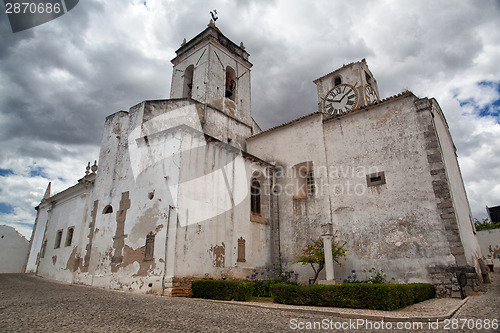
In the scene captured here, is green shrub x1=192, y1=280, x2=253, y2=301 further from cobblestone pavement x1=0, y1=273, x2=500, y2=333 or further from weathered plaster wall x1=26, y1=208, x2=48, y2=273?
weathered plaster wall x1=26, y1=208, x2=48, y2=273

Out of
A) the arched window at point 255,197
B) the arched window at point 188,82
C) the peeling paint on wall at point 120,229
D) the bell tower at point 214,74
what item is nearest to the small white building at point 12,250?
the peeling paint on wall at point 120,229

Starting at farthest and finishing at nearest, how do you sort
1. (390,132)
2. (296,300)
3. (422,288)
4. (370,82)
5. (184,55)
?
(370,82) < (184,55) < (390,132) < (422,288) < (296,300)

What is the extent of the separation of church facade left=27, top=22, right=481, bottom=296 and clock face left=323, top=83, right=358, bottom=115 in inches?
219

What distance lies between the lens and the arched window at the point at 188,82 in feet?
64.4

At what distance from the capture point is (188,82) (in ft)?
65.8

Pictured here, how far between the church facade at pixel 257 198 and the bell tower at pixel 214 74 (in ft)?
0.55

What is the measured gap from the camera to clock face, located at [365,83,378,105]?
20.2m

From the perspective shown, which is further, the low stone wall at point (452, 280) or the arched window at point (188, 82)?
the arched window at point (188, 82)

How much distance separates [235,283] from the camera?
9914 mm

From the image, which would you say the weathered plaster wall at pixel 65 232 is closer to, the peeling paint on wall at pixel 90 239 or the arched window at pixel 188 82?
the peeling paint on wall at pixel 90 239

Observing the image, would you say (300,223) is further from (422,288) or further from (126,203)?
(126,203)

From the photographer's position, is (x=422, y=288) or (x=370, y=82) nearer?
(x=422, y=288)

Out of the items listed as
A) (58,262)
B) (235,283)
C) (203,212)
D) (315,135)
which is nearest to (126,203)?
(203,212)

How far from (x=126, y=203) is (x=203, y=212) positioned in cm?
364
